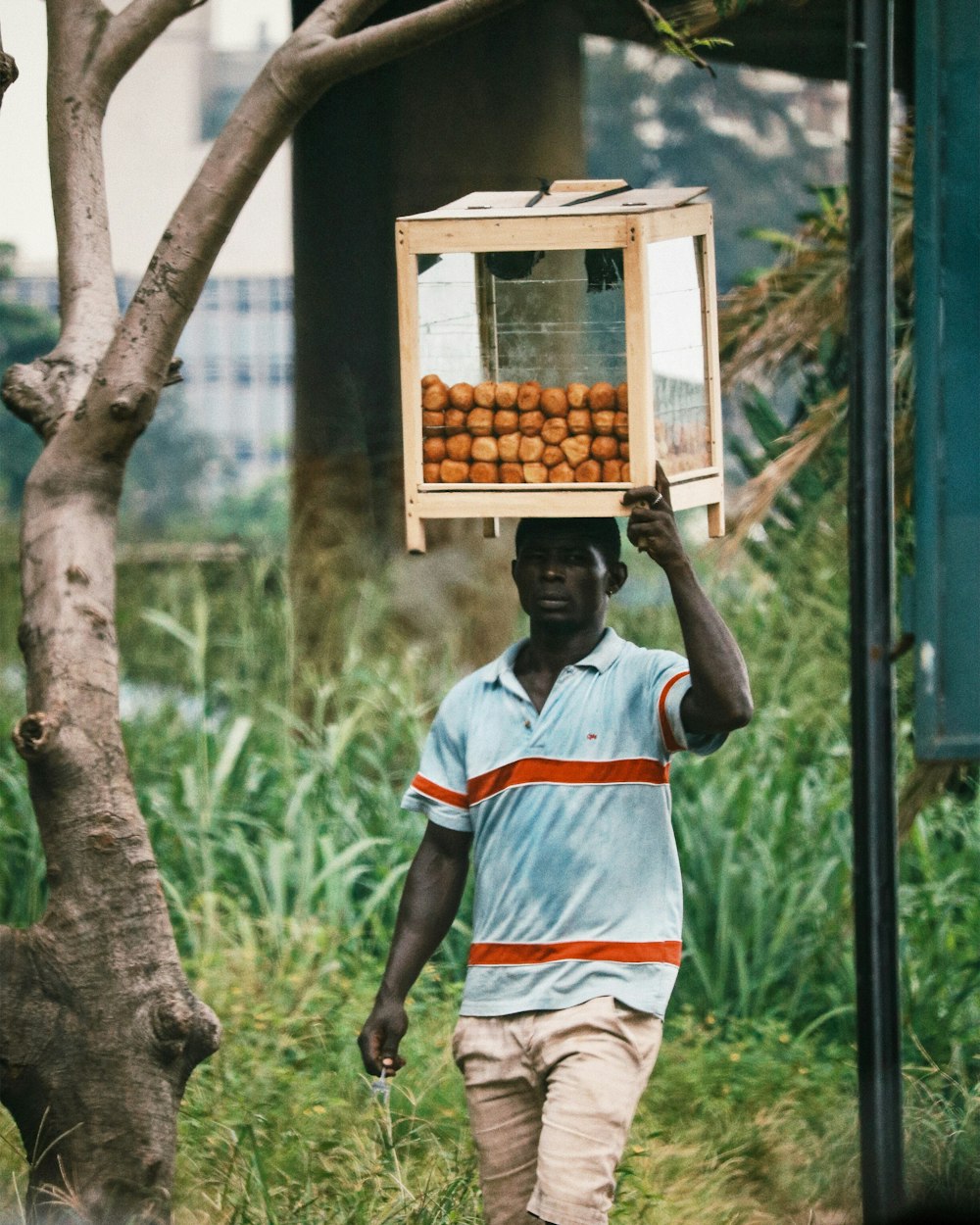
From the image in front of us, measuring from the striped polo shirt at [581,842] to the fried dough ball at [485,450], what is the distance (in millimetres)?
456

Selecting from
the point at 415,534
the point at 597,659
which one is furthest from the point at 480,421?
the point at 597,659

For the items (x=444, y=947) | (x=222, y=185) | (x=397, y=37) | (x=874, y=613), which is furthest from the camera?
(x=444, y=947)

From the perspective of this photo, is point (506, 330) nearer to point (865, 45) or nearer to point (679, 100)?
point (865, 45)

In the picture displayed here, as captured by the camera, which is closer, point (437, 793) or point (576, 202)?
point (576, 202)

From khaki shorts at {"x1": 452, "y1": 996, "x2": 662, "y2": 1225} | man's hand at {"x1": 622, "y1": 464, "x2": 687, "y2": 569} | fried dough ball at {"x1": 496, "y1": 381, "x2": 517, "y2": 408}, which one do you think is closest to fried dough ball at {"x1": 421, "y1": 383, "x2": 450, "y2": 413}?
fried dough ball at {"x1": 496, "y1": 381, "x2": 517, "y2": 408}

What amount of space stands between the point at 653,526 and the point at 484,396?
1.52 feet

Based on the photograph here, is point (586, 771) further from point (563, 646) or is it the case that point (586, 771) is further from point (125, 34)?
point (125, 34)

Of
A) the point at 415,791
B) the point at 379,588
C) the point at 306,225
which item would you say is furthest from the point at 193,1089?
the point at 306,225

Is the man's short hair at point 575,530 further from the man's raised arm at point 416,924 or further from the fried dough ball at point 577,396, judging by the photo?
the man's raised arm at point 416,924

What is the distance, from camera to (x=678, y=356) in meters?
3.34

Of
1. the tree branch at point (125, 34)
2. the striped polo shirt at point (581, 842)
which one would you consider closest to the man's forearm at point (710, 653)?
the striped polo shirt at point (581, 842)

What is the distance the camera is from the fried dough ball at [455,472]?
10.6 ft

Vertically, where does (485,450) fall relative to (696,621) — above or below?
above

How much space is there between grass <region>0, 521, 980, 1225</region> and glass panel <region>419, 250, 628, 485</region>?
1.59 m
